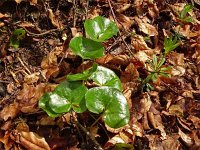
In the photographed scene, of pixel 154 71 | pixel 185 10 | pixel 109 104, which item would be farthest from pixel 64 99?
pixel 185 10

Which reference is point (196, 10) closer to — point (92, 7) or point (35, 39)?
point (92, 7)

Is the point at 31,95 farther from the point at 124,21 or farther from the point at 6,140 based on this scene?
the point at 124,21

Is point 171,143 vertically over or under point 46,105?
under

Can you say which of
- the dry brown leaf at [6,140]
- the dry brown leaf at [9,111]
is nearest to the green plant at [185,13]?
the dry brown leaf at [9,111]

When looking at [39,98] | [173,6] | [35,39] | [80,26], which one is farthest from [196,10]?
[39,98]

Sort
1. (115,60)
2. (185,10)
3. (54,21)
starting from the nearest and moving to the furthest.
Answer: (115,60) → (54,21) → (185,10)
